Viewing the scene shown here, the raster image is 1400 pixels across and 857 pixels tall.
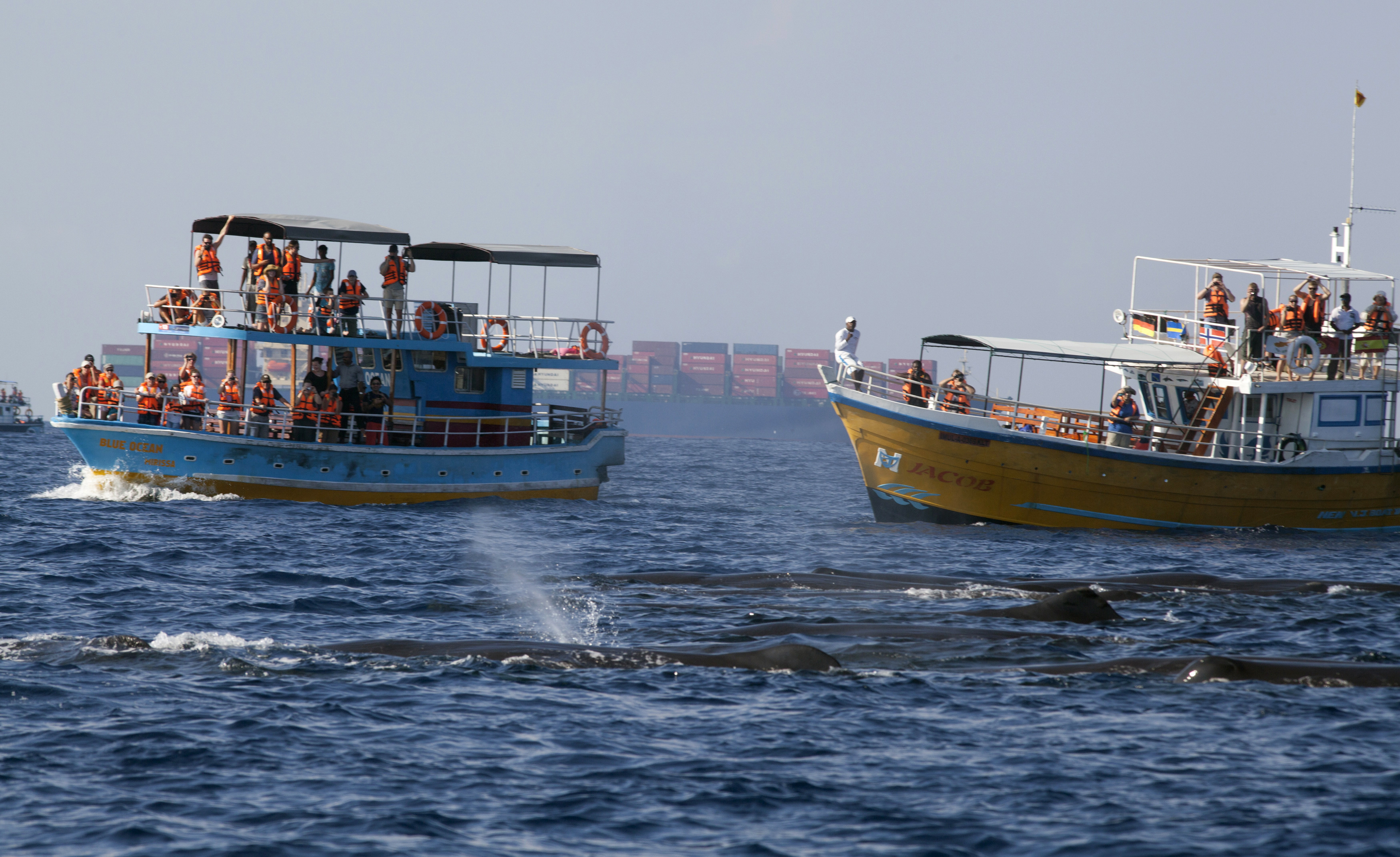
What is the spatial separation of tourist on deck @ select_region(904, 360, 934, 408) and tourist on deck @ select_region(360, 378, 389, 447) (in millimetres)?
11397

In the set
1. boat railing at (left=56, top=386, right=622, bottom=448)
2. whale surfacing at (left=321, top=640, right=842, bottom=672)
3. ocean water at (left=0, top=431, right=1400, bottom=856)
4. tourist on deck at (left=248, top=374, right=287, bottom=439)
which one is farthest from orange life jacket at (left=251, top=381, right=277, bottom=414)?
whale surfacing at (left=321, top=640, right=842, bottom=672)

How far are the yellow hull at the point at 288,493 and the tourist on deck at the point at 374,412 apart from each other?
1226 millimetres

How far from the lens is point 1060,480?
26.6 m

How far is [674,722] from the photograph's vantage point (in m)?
11.5

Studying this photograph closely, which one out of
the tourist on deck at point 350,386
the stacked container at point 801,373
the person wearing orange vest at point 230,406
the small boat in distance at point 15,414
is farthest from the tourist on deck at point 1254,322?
the stacked container at point 801,373

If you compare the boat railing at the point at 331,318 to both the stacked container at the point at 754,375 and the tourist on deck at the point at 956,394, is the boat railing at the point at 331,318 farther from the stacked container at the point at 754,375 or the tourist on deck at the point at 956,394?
the stacked container at the point at 754,375

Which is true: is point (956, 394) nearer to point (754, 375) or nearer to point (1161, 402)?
point (1161, 402)

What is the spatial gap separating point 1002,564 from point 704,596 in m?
6.15

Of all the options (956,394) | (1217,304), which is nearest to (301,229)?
(956,394)

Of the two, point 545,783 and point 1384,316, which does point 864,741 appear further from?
point 1384,316

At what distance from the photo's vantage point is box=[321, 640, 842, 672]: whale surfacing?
13578mm

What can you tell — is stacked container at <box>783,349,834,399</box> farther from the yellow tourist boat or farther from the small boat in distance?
the yellow tourist boat

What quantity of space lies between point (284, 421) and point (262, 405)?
2.11 ft

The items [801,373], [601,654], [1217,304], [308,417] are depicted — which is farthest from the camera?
[801,373]
